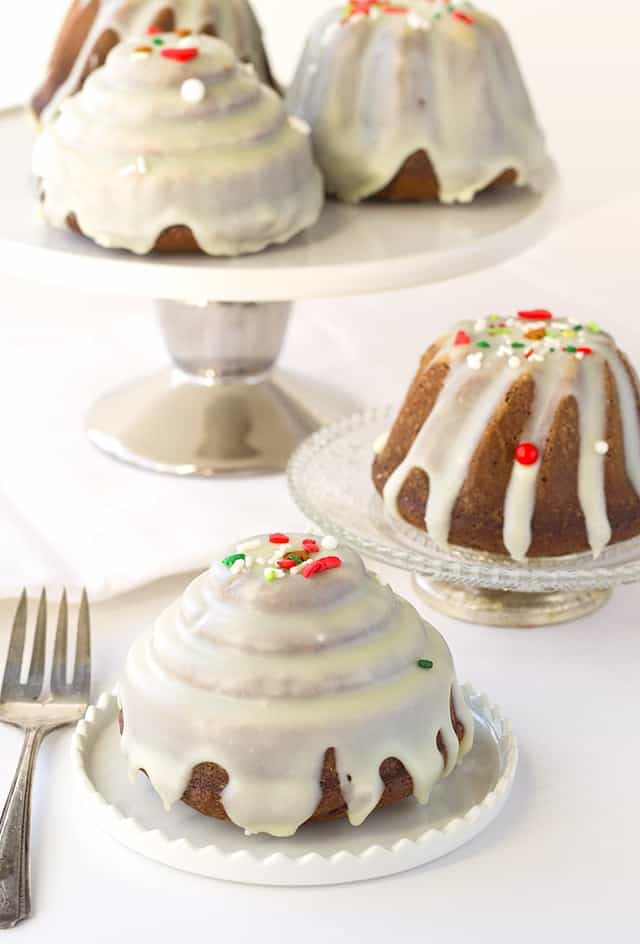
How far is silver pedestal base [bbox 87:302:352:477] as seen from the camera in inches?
65.7

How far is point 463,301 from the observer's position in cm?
209

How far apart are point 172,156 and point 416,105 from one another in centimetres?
27

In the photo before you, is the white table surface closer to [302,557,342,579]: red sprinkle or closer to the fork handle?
the fork handle

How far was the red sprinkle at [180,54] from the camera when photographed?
4.90ft

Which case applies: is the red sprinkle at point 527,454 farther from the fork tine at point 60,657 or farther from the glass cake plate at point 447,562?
the fork tine at point 60,657

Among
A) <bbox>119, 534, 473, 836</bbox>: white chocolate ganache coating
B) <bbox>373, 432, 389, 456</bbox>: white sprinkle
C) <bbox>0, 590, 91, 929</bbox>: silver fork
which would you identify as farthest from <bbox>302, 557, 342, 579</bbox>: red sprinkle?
<bbox>373, 432, 389, 456</bbox>: white sprinkle

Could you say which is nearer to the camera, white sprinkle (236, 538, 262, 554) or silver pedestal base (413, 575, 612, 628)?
white sprinkle (236, 538, 262, 554)

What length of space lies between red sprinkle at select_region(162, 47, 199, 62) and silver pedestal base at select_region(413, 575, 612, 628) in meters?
0.50

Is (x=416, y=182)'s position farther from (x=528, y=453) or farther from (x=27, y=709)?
(x=27, y=709)

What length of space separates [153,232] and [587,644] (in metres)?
0.50

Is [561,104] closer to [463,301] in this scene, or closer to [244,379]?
[463,301]

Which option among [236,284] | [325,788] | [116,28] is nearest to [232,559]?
[325,788]

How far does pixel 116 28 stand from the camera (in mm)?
1673

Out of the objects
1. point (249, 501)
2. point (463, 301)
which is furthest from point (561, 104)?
point (249, 501)
